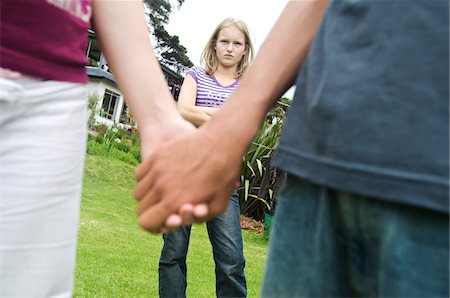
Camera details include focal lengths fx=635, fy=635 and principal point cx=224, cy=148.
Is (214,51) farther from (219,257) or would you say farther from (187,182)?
(187,182)

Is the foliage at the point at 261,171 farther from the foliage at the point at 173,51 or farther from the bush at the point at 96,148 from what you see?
the foliage at the point at 173,51

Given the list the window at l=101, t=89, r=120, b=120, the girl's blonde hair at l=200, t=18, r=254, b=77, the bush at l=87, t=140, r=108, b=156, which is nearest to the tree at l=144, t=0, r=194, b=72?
the window at l=101, t=89, r=120, b=120

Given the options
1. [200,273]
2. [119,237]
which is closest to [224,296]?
[200,273]

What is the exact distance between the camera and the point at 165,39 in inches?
1363

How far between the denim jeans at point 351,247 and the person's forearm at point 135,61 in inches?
17.2

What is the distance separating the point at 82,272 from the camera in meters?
4.56

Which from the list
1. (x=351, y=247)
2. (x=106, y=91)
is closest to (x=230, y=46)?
(x=351, y=247)

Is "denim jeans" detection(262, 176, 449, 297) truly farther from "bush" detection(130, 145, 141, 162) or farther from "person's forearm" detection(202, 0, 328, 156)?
"bush" detection(130, 145, 141, 162)

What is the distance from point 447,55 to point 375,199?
22 cm

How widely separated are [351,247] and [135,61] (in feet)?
2.15

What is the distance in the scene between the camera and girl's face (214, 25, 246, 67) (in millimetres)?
3551

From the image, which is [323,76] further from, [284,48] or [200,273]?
[200,273]

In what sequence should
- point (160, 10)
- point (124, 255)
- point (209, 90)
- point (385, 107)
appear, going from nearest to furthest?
1. point (385, 107)
2. point (209, 90)
3. point (124, 255)
4. point (160, 10)

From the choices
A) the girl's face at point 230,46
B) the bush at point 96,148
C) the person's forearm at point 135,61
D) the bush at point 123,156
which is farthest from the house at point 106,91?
the person's forearm at point 135,61
